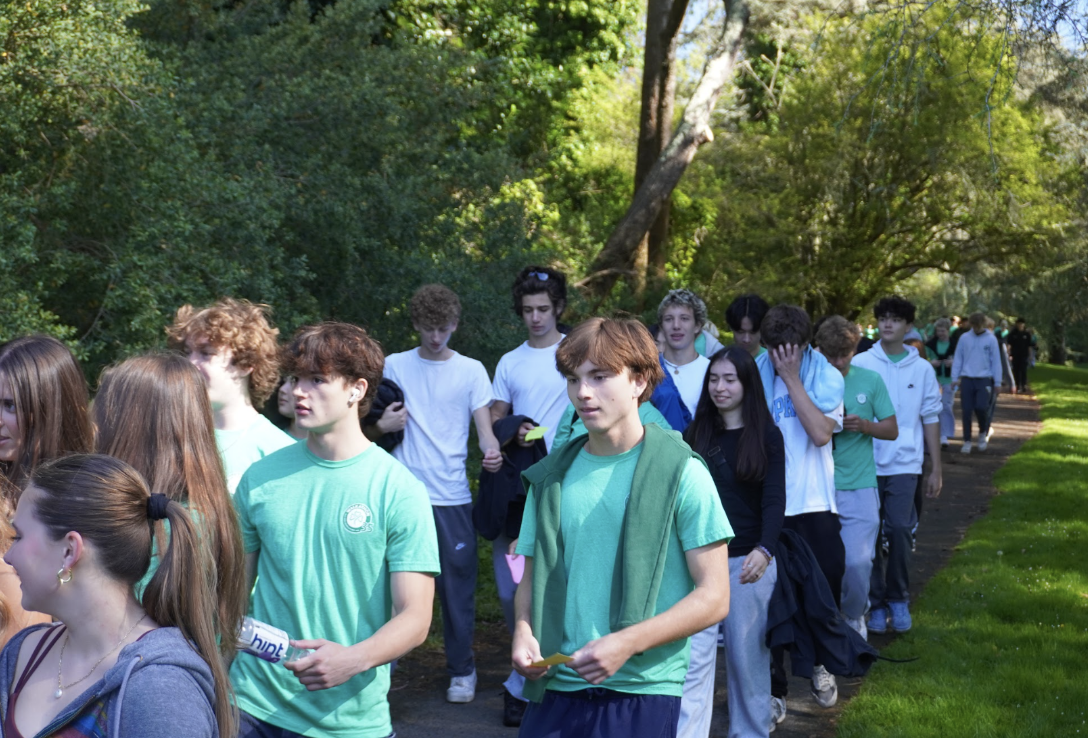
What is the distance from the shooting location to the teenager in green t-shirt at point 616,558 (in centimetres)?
321

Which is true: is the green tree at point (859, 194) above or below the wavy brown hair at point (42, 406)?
above

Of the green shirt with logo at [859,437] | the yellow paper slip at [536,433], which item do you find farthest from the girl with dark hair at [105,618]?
the green shirt with logo at [859,437]

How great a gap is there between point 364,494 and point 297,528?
22 cm

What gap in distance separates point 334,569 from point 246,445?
1017 mm

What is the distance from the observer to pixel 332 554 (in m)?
3.31

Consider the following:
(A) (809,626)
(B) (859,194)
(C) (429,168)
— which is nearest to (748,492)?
(A) (809,626)

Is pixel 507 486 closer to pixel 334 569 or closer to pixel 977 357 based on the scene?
pixel 334 569

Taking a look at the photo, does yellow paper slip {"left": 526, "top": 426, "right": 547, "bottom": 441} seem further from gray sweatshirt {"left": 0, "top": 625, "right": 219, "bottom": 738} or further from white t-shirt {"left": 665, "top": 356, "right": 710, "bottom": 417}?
gray sweatshirt {"left": 0, "top": 625, "right": 219, "bottom": 738}

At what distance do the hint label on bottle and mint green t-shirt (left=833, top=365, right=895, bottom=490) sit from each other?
4.56 m

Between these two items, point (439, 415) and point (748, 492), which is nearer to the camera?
point (748, 492)

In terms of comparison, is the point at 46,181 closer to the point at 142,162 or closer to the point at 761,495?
the point at 142,162

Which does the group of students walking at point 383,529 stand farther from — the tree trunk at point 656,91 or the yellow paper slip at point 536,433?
the tree trunk at point 656,91

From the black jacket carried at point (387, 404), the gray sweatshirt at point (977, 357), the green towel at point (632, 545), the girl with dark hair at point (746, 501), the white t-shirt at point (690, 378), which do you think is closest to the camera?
the green towel at point (632, 545)

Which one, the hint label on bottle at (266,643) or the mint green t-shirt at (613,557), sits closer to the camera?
the hint label on bottle at (266,643)
